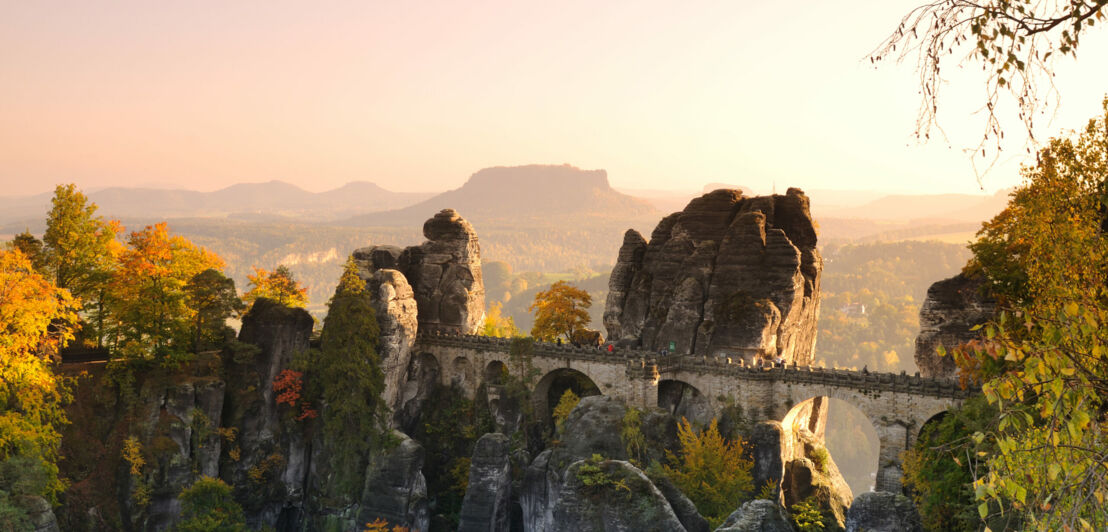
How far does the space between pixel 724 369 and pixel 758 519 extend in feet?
61.7

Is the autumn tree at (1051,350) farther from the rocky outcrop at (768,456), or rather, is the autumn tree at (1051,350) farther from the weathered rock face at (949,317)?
the rocky outcrop at (768,456)

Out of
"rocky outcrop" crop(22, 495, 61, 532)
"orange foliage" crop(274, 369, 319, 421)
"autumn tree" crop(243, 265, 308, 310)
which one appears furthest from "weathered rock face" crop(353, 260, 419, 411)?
"rocky outcrop" crop(22, 495, 61, 532)

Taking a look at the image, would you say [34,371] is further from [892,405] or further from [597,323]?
[597,323]

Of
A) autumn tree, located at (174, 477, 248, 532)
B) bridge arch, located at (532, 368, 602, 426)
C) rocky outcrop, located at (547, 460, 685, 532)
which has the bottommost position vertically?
autumn tree, located at (174, 477, 248, 532)

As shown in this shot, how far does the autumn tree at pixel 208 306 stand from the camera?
163 ft

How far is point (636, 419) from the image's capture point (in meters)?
42.6

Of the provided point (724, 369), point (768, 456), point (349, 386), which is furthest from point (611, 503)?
point (349, 386)

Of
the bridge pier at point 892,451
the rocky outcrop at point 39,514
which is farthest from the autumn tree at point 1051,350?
the rocky outcrop at point 39,514

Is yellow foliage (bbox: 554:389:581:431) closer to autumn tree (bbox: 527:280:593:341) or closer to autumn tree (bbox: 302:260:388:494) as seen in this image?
autumn tree (bbox: 527:280:593:341)

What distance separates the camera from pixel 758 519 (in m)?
26.5

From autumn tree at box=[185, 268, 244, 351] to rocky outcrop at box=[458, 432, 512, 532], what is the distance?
18.0 meters

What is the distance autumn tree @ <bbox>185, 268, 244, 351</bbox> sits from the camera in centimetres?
4969

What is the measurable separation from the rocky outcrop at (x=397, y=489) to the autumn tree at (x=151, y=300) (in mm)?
14075

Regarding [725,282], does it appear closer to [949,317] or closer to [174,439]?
[949,317]
